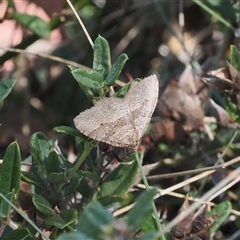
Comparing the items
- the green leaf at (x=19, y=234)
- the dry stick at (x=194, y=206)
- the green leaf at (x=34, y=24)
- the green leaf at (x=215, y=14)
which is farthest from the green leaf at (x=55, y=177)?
the green leaf at (x=215, y=14)

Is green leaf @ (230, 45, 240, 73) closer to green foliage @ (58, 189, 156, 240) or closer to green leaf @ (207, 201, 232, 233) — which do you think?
green leaf @ (207, 201, 232, 233)

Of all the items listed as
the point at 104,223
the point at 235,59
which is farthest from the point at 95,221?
the point at 235,59

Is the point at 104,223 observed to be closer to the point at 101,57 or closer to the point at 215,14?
the point at 101,57

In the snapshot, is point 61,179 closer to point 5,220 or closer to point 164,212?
point 5,220

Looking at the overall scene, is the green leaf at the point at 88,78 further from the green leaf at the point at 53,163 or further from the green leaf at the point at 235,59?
the green leaf at the point at 235,59

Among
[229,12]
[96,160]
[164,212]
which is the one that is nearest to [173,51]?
[229,12]

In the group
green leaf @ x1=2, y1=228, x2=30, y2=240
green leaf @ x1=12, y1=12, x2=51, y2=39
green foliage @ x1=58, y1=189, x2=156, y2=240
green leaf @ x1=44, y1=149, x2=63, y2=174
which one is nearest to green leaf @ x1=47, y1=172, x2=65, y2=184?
green leaf @ x1=44, y1=149, x2=63, y2=174
